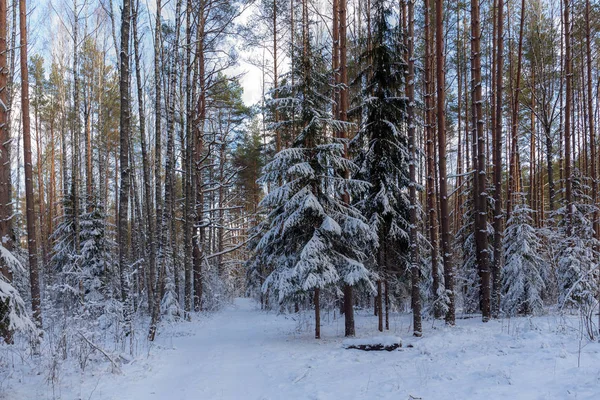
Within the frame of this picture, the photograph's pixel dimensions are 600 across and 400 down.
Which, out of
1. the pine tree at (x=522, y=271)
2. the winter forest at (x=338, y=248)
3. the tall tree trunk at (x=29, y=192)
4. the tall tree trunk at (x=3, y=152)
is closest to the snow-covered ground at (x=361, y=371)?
the winter forest at (x=338, y=248)

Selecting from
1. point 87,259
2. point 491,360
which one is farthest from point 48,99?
point 491,360

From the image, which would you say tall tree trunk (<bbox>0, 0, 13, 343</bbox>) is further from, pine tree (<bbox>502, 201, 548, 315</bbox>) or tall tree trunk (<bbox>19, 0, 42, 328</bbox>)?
pine tree (<bbox>502, 201, 548, 315</bbox>)

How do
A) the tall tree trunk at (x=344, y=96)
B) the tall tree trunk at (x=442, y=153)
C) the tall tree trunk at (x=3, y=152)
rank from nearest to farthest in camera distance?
1. the tall tree trunk at (x=3, y=152)
2. the tall tree trunk at (x=442, y=153)
3. the tall tree trunk at (x=344, y=96)

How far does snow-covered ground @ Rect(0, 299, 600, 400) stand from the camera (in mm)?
4879

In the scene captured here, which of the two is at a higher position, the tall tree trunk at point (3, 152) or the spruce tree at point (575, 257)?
the tall tree trunk at point (3, 152)

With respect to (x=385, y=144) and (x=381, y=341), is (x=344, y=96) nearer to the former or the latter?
(x=385, y=144)

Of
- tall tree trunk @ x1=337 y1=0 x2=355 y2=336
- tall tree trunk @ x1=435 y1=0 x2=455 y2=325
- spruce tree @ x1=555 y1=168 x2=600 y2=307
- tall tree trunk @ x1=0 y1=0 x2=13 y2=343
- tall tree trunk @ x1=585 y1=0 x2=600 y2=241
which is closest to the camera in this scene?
tall tree trunk @ x1=0 y1=0 x2=13 y2=343

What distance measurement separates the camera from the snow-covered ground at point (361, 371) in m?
4.88

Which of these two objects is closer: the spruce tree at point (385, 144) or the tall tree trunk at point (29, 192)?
the tall tree trunk at point (29, 192)

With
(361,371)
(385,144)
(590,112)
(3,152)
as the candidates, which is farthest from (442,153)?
(3,152)

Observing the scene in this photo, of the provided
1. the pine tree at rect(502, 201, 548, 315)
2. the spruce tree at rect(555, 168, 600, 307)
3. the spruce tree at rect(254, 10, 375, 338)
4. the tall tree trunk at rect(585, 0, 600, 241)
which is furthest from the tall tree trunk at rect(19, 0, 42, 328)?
the tall tree trunk at rect(585, 0, 600, 241)

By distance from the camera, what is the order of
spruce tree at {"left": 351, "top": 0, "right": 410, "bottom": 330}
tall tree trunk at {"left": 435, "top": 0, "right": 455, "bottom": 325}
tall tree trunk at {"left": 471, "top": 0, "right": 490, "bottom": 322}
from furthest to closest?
spruce tree at {"left": 351, "top": 0, "right": 410, "bottom": 330}, tall tree trunk at {"left": 471, "top": 0, "right": 490, "bottom": 322}, tall tree trunk at {"left": 435, "top": 0, "right": 455, "bottom": 325}

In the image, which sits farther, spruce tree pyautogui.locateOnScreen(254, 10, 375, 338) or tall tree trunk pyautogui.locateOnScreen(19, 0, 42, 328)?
tall tree trunk pyautogui.locateOnScreen(19, 0, 42, 328)

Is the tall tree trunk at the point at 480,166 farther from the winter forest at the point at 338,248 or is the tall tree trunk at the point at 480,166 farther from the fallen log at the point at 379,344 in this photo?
the fallen log at the point at 379,344
